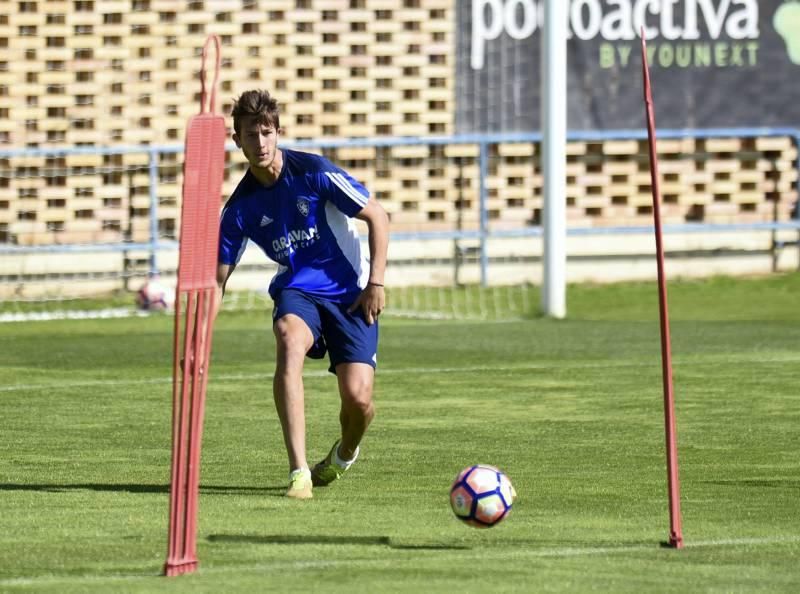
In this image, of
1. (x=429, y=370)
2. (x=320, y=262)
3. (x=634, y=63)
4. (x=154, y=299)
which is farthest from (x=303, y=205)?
(x=634, y=63)

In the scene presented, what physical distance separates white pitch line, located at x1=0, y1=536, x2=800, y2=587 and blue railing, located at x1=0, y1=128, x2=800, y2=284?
16.1 m

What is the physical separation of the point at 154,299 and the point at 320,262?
511 inches

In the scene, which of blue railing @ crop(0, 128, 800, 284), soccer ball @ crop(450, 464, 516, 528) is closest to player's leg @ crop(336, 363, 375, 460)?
soccer ball @ crop(450, 464, 516, 528)

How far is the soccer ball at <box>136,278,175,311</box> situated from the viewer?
22766 millimetres

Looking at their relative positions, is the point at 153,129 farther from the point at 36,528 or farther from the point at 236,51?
the point at 36,528

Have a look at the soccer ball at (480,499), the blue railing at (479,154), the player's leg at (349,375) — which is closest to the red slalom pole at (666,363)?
the soccer ball at (480,499)

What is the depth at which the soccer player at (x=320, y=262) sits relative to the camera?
32.1ft

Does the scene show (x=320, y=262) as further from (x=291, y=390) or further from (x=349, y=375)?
(x=291, y=390)

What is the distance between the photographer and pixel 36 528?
8.48m

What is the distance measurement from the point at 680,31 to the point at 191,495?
803 inches

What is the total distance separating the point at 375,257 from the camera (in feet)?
31.7

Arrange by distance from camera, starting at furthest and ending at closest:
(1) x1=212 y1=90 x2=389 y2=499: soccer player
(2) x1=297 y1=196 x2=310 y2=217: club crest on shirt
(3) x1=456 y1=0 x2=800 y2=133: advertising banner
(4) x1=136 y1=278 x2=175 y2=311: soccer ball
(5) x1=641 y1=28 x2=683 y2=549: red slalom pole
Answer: (3) x1=456 y1=0 x2=800 y2=133: advertising banner, (4) x1=136 y1=278 x2=175 y2=311: soccer ball, (2) x1=297 y1=196 x2=310 y2=217: club crest on shirt, (1) x1=212 y1=90 x2=389 y2=499: soccer player, (5) x1=641 y1=28 x2=683 y2=549: red slalom pole

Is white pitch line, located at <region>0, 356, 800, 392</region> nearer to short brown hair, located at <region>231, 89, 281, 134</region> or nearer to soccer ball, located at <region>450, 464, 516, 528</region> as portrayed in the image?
short brown hair, located at <region>231, 89, 281, 134</region>

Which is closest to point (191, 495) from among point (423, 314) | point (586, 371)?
point (586, 371)
